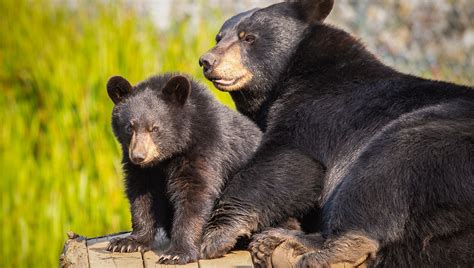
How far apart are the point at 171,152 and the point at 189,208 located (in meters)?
0.34

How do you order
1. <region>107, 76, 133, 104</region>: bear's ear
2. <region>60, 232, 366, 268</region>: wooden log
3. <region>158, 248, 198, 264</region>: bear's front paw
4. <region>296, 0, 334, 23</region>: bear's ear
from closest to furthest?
1. <region>60, 232, 366, 268</region>: wooden log
2. <region>158, 248, 198, 264</region>: bear's front paw
3. <region>107, 76, 133, 104</region>: bear's ear
4. <region>296, 0, 334, 23</region>: bear's ear

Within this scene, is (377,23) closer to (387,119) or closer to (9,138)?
(9,138)

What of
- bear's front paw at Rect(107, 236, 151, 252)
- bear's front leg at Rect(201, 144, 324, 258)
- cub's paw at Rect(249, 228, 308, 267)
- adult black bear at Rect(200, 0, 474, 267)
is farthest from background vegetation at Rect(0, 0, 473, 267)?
cub's paw at Rect(249, 228, 308, 267)

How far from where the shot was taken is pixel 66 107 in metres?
8.90

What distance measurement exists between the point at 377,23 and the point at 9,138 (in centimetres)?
464

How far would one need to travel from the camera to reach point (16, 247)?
869cm

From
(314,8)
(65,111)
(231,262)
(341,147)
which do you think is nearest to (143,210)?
(231,262)

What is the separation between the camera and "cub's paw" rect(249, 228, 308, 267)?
4.75 metres

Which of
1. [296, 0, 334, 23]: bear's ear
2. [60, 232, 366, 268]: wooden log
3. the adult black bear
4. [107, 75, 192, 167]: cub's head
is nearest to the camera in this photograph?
the adult black bear

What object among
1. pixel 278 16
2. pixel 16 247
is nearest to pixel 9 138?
pixel 16 247

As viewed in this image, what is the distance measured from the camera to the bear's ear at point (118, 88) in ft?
17.0

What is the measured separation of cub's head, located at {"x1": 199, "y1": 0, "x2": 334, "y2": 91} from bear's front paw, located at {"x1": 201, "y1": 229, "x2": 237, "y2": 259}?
0.97 meters

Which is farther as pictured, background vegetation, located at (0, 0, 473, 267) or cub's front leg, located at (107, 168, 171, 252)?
background vegetation, located at (0, 0, 473, 267)

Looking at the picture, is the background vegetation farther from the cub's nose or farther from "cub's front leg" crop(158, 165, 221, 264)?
"cub's front leg" crop(158, 165, 221, 264)
